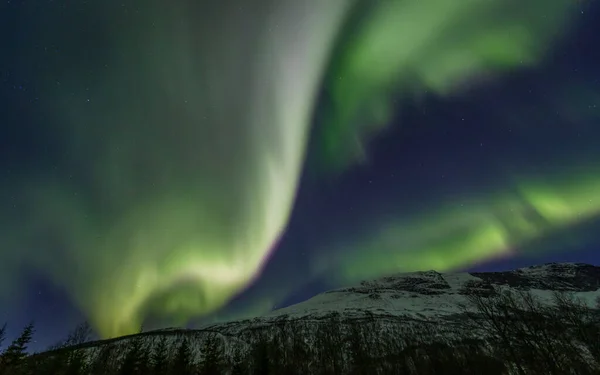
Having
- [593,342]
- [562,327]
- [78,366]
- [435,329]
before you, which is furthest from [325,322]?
[593,342]

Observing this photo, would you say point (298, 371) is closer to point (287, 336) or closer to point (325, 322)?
point (287, 336)

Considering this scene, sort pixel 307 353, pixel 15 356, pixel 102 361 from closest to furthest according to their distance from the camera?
pixel 15 356 → pixel 102 361 → pixel 307 353

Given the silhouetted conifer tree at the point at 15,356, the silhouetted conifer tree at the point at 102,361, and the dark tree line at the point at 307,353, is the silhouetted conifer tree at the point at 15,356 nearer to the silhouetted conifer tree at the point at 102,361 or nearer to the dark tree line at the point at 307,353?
the dark tree line at the point at 307,353

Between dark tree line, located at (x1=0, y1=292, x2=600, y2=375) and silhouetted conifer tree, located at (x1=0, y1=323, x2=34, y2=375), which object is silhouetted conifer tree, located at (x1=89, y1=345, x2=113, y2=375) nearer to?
dark tree line, located at (x1=0, y1=292, x2=600, y2=375)

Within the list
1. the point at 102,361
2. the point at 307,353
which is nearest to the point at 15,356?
the point at 102,361

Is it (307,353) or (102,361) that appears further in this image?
(307,353)

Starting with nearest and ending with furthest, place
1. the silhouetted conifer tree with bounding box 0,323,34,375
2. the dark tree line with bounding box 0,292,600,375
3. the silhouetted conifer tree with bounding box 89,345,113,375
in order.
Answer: the silhouetted conifer tree with bounding box 0,323,34,375
the dark tree line with bounding box 0,292,600,375
the silhouetted conifer tree with bounding box 89,345,113,375

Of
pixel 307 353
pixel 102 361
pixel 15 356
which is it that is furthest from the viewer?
pixel 307 353

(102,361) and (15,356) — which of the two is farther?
(102,361)

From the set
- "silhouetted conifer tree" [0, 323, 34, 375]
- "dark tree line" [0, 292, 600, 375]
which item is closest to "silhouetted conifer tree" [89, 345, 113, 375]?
"dark tree line" [0, 292, 600, 375]

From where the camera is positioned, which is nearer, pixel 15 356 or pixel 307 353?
pixel 15 356

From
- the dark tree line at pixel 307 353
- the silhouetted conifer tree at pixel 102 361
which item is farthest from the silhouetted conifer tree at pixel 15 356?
the silhouetted conifer tree at pixel 102 361

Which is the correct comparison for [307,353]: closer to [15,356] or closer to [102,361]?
[102,361]

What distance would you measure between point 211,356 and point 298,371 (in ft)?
157
